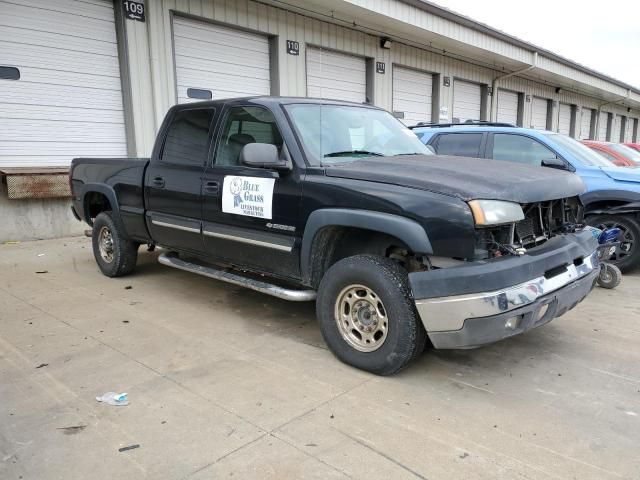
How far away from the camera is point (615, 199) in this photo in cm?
614

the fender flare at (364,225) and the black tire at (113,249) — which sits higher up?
the fender flare at (364,225)

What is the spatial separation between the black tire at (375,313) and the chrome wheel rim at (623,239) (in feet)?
13.6

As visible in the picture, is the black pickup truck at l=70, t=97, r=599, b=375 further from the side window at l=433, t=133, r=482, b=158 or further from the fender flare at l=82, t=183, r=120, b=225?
the side window at l=433, t=133, r=482, b=158

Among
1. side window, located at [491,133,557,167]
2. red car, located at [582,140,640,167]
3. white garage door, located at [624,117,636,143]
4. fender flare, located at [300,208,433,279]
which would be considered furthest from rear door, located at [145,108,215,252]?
white garage door, located at [624,117,636,143]

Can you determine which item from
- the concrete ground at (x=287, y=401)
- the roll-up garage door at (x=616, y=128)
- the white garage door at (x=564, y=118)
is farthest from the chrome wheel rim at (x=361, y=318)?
the roll-up garage door at (x=616, y=128)

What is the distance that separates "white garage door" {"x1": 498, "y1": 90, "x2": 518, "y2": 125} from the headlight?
61.4 ft

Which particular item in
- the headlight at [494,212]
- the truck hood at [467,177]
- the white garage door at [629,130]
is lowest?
the headlight at [494,212]

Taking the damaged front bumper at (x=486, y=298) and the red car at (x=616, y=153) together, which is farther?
the red car at (x=616, y=153)

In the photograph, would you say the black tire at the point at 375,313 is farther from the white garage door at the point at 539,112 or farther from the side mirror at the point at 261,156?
the white garage door at the point at 539,112

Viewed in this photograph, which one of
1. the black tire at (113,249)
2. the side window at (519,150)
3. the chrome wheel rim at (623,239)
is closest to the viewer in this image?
the black tire at (113,249)

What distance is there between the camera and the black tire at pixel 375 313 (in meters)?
3.20

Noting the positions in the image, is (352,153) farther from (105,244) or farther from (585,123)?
(585,123)

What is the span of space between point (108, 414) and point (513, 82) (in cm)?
2132

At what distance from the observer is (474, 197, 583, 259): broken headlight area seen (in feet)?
10.2
